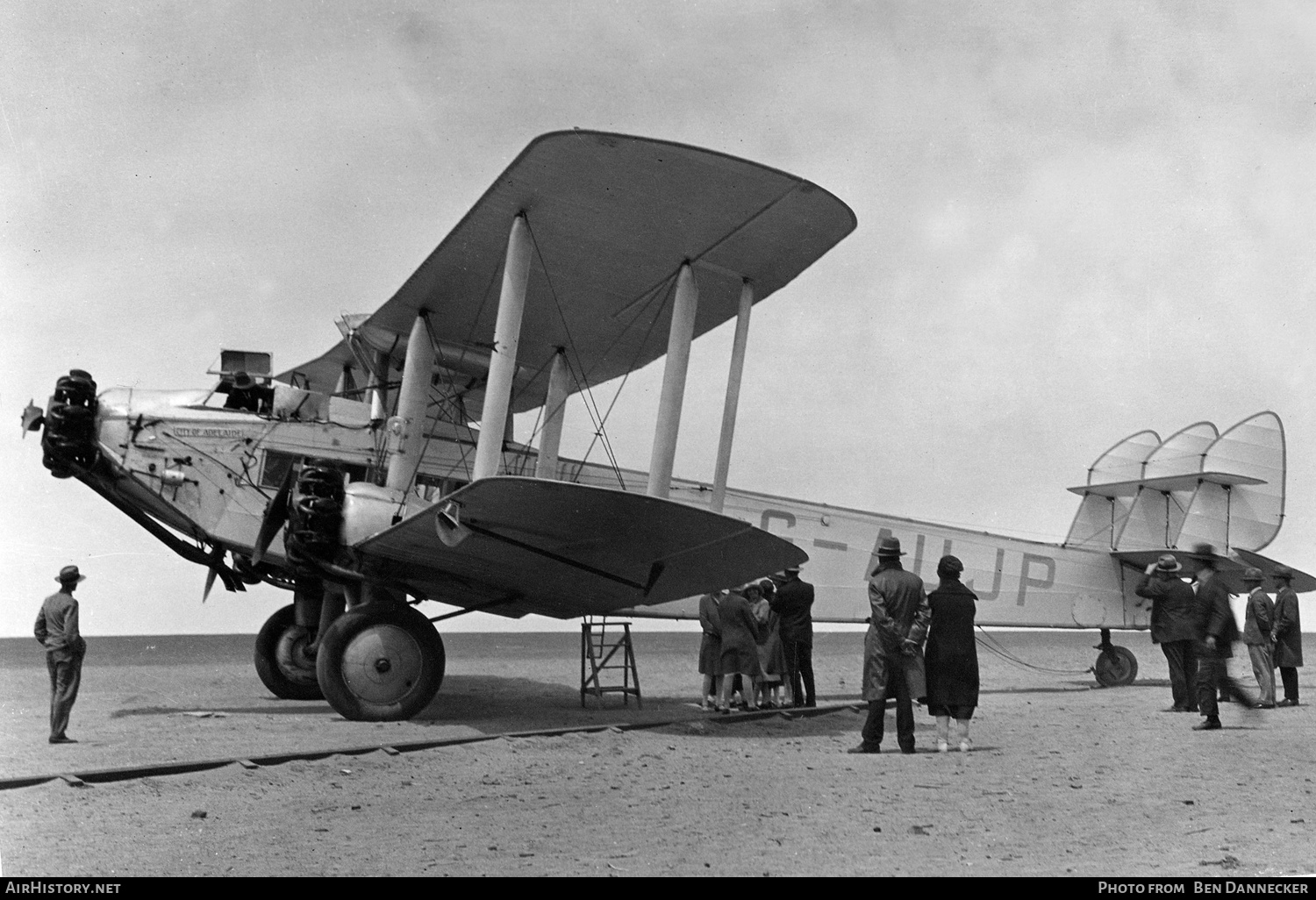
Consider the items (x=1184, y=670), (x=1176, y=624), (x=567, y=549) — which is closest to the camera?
(x=567, y=549)

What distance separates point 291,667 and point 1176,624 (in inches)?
347

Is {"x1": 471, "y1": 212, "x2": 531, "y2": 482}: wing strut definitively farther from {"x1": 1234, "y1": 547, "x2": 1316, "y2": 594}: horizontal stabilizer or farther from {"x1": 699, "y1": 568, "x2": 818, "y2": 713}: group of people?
{"x1": 1234, "y1": 547, "x2": 1316, "y2": 594}: horizontal stabilizer

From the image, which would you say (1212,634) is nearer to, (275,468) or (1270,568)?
(1270,568)

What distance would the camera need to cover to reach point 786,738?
9.20m

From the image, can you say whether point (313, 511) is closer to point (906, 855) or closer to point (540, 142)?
point (540, 142)

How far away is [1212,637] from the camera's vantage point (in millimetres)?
9188

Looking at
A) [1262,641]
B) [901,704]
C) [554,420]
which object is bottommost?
[901,704]

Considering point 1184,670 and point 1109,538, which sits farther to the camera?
point 1109,538

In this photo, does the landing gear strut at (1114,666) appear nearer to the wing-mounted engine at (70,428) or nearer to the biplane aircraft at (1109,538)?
the biplane aircraft at (1109,538)

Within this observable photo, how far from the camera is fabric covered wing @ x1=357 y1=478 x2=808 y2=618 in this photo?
8266mm

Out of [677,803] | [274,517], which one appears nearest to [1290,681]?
[677,803]

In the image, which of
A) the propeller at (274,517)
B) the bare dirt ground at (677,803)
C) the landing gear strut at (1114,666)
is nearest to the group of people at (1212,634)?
the bare dirt ground at (677,803)

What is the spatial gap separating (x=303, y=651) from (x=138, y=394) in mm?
3429
